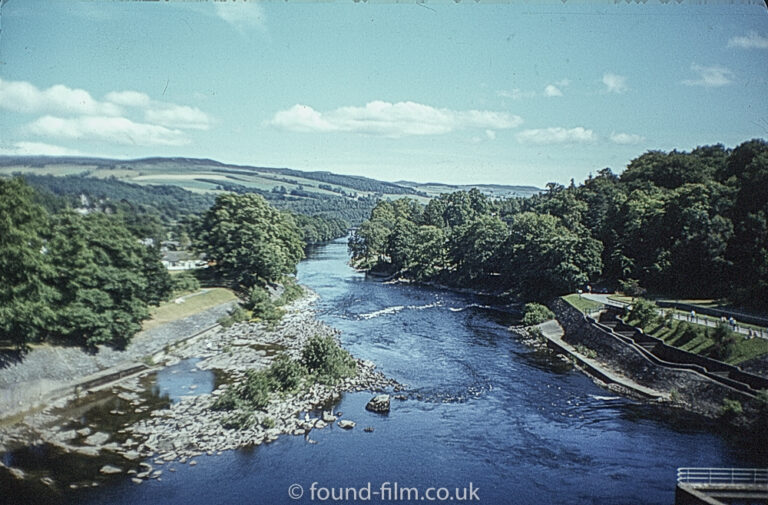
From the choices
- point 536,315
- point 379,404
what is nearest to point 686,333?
point 536,315

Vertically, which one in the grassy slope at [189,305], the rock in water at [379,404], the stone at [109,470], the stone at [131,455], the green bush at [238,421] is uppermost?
the grassy slope at [189,305]

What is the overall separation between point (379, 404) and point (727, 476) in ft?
27.5

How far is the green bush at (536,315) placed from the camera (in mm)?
27250

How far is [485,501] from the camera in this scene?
10.7m

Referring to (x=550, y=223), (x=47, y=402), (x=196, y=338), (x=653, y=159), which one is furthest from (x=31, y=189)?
(x=653, y=159)

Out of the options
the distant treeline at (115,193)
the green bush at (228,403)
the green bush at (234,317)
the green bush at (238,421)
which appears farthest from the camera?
the green bush at (234,317)

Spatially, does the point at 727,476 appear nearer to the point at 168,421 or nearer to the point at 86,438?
the point at 168,421

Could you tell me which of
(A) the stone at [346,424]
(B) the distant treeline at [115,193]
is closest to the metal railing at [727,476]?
(A) the stone at [346,424]

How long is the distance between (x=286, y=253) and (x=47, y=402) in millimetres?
18731

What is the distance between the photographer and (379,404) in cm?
1545

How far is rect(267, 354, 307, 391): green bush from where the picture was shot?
1662 centimetres

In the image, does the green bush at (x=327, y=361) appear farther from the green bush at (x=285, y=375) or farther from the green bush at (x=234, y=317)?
the green bush at (x=234, y=317)

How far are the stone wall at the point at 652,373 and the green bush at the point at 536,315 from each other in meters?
2.85

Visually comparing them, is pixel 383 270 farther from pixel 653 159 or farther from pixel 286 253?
pixel 653 159
